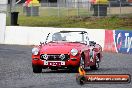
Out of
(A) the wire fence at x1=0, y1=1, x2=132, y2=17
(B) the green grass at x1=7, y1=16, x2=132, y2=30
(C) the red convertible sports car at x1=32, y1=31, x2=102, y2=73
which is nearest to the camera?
(C) the red convertible sports car at x1=32, y1=31, x2=102, y2=73

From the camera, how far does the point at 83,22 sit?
5003 cm

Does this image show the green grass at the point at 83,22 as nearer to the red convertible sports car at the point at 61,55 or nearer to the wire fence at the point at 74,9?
the wire fence at the point at 74,9

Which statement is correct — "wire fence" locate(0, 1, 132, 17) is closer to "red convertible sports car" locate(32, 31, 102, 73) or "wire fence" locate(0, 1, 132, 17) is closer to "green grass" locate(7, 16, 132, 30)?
"green grass" locate(7, 16, 132, 30)

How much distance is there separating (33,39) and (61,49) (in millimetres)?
20876

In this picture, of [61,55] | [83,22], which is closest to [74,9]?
[83,22]

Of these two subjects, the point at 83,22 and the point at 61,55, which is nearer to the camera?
the point at 61,55

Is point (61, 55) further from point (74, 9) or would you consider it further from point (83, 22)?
point (74, 9)

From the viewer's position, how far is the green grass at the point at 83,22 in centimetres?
4746

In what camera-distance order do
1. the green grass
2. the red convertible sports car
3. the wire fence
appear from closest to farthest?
the red convertible sports car < the green grass < the wire fence

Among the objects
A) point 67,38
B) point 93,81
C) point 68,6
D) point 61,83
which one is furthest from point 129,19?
point 93,81

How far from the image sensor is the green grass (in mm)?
47463

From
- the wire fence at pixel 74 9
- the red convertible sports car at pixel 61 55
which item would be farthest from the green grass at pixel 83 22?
the red convertible sports car at pixel 61 55

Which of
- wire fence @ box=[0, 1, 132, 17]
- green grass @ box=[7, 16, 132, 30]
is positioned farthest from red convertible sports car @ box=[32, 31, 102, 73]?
wire fence @ box=[0, 1, 132, 17]

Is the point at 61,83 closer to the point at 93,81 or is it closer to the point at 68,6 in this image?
the point at 93,81
